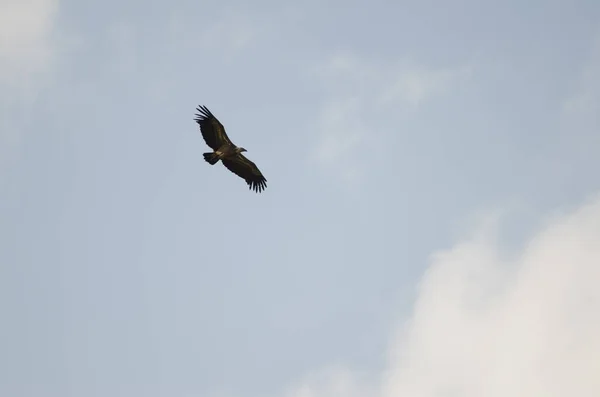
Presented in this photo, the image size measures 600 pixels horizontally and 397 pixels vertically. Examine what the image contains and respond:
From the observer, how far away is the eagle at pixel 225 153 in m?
37.8

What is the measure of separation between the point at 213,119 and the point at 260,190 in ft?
17.8

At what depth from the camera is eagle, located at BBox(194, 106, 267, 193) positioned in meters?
37.8

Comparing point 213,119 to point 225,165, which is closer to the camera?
point 213,119

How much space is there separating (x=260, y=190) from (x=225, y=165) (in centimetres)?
236

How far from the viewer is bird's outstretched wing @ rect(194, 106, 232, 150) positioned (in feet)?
123

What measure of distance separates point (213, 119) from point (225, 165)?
3.74 metres

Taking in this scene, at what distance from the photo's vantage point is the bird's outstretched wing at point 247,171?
133 ft

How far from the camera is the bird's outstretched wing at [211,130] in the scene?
37625 millimetres

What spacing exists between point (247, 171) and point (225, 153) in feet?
8.27

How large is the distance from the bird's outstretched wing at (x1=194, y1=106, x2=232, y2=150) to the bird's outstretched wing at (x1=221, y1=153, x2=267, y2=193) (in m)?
1.87

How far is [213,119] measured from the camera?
124 ft

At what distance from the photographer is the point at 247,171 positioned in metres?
41.1

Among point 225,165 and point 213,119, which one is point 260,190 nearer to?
point 225,165

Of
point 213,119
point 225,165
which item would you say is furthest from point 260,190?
point 213,119
